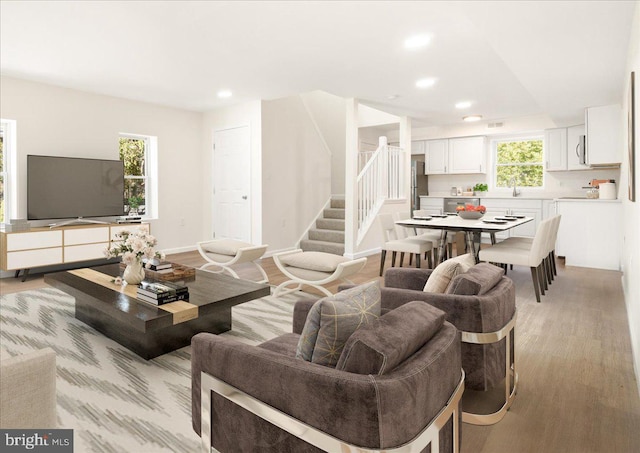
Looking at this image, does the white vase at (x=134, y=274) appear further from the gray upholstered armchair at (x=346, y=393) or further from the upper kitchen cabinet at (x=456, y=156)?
the upper kitchen cabinet at (x=456, y=156)

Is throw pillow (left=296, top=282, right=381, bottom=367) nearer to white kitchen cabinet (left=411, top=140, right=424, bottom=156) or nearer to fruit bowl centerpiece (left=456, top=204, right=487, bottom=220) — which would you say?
fruit bowl centerpiece (left=456, top=204, right=487, bottom=220)

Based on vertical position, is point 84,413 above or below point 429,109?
below

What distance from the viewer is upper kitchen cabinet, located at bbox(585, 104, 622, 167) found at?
5.68 metres

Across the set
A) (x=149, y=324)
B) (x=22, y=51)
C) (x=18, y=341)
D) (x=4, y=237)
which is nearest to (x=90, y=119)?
(x=22, y=51)

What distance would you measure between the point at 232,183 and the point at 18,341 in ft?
14.2

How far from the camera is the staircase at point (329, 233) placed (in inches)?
262

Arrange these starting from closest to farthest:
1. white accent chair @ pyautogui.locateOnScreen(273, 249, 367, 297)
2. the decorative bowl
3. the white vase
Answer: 1. the white vase
2. white accent chair @ pyautogui.locateOnScreen(273, 249, 367, 297)
3. the decorative bowl

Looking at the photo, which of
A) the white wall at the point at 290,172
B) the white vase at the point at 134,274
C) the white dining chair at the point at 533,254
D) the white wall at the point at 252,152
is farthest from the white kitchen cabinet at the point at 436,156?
the white vase at the point at 134,274

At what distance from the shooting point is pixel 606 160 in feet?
18.8

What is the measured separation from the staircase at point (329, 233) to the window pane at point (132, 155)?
9.72 ft

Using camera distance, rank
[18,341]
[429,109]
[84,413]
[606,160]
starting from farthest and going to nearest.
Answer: [429,109], [606,160], [18,341], [84,413]

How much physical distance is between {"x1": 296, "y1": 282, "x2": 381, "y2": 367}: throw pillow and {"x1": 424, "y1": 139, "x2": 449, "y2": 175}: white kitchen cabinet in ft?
26.1

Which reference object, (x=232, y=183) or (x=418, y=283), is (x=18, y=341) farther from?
(x=232, y=183)

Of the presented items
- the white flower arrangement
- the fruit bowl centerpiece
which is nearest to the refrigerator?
the fruit bowl centerpiece
